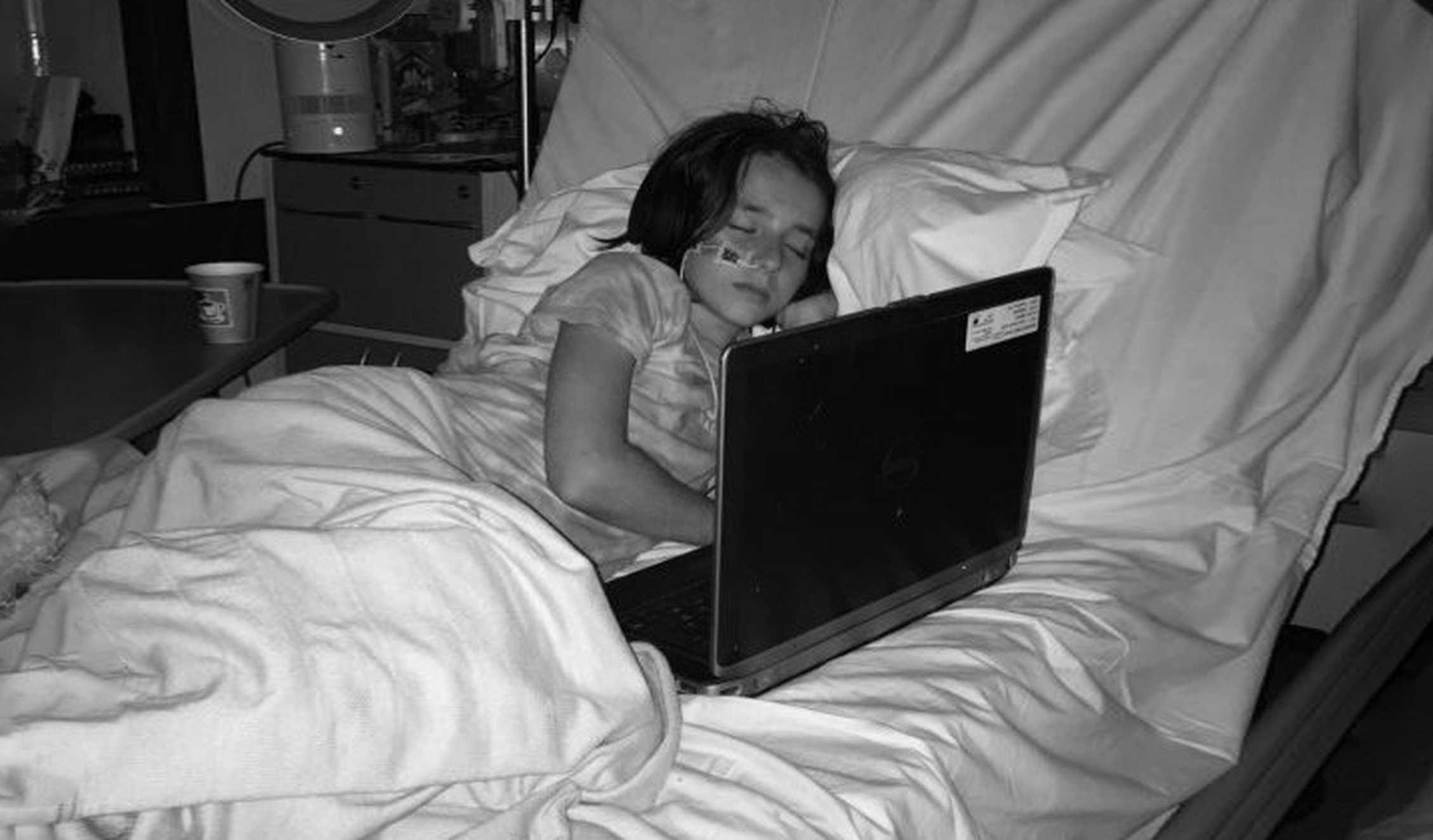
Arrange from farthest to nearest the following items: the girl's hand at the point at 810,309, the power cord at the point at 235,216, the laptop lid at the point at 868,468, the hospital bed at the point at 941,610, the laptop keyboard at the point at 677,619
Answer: the power cord at the point at 235,216, the girl's hand at the point at 810,309, the laptop keyboard at the point at 677,619, the laptop lid at the point at 868,468, the hospital bed at the point at 941,610

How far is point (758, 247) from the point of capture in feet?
4.50

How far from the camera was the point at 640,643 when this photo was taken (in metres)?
0.96

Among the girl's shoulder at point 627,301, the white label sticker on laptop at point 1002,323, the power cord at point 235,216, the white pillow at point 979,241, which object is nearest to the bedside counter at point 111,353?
the white pillow at point 979,241

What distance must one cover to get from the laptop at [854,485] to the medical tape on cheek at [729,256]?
0.32 meters

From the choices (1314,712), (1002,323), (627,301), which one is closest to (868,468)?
(1002,323)

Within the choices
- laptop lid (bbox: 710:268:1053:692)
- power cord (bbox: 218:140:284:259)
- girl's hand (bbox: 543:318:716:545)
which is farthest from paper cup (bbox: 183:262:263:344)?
power cord (bbox: 218:140:284:259)

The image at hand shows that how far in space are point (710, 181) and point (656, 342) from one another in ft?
0.61

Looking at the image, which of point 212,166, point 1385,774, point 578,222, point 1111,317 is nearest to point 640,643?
point 1111,317

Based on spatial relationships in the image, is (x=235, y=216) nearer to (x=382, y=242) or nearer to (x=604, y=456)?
(x=382, y=242)

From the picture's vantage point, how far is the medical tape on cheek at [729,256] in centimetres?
137

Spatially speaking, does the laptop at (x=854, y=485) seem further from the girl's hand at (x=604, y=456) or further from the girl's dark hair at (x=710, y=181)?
the girl's dark hair at (x=710, y=181)

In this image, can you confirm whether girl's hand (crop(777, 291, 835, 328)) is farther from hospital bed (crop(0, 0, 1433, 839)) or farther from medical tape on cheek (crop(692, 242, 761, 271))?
medical tape on cheek (crop(692, 242, 761, 271))

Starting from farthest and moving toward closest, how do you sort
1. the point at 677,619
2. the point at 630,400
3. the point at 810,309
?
the point at 810,309
the point at 630,400
the point at 677,619

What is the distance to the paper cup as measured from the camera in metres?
1.62
